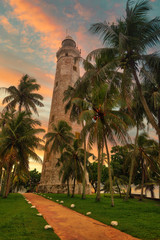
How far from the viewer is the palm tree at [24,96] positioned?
23700 mm

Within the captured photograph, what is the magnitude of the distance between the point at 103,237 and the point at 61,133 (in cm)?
1948

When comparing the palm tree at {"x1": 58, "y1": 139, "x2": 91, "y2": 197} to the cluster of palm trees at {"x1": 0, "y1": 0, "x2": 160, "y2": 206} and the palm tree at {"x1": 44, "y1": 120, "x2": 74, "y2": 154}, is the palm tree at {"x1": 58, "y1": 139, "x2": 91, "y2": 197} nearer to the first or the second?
the cluster of palm trees at {"x1": 0, "y1": 0, "x2": 160, "y2": 206}

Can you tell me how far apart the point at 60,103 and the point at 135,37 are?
23.2m

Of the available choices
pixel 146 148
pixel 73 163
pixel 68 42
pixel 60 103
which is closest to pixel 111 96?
pixel 73 163

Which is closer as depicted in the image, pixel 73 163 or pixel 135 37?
pixel 135 37

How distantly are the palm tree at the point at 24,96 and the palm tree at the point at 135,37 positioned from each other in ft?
49.4

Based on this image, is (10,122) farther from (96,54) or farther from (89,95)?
(96,54)

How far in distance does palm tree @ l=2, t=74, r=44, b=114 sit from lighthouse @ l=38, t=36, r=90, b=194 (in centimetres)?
749

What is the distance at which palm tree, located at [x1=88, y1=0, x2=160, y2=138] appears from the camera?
9.75 meters

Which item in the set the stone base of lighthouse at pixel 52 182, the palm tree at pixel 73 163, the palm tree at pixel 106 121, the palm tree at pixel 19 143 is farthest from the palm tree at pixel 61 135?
the palm tree at pixel 106 121

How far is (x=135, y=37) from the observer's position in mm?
10039

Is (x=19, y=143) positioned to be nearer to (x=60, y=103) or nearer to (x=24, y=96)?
(x=24, y=96)

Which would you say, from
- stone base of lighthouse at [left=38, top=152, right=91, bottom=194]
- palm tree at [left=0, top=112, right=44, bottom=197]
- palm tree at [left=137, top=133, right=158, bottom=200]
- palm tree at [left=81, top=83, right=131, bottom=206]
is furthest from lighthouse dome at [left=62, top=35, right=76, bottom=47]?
palm tree at [left=81, top=83, right=131, bottom=206]

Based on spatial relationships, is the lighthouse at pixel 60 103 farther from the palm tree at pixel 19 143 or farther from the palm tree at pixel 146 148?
the palm tree at pixel 146 148
